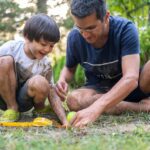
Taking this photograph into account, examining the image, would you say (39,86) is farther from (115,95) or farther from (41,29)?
(115,95)

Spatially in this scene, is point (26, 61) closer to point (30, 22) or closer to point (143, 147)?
point (30, 22)

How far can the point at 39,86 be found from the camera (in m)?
3.14

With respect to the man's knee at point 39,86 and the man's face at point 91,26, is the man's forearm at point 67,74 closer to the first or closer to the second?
the man's knee at point 39,86

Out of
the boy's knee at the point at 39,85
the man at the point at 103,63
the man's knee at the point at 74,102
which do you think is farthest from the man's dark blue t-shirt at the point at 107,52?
the boy's knee at the point at 39,85

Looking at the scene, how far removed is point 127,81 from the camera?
9.67ft

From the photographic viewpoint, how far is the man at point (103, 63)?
2.93 meters

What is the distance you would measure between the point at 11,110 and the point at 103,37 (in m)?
0.89

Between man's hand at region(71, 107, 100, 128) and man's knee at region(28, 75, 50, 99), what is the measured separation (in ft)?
1.63

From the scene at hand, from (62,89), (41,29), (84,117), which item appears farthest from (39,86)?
(84,117)

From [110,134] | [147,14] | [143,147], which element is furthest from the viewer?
[147,14]

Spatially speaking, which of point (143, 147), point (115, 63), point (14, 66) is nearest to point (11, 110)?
point (14, 66)

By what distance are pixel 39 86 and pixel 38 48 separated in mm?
281

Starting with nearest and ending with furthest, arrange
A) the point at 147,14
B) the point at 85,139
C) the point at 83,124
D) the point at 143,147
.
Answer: the point at 143,147 → the point at 85,139 → the point at 83,124 → the point at 147,14

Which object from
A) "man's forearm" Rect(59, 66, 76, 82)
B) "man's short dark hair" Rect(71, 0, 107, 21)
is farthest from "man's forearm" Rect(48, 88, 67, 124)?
"man's short dark hair" Rect(71, 0, 107, 21)
